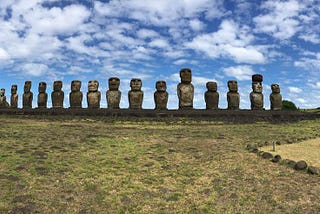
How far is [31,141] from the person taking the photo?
9.85 meters

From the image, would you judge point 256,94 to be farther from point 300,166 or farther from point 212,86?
point 300,166

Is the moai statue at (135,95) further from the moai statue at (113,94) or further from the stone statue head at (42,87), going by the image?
the stone statue head at (42,87)

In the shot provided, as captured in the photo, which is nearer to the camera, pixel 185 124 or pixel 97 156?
pixel 97 156

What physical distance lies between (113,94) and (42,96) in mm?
5983

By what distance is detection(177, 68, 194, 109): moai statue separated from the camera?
763 inches

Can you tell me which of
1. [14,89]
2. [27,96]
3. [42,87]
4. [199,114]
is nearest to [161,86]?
[199,114]

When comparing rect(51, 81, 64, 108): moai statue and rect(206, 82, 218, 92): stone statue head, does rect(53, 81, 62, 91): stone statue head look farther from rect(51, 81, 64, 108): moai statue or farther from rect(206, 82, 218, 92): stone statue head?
rect(206, 82, 218, 92): stone statue head

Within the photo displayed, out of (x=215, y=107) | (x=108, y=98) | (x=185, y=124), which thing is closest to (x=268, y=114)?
(x=215, y=107)

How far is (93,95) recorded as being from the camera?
20578 millimetres

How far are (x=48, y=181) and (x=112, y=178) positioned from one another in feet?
3.91

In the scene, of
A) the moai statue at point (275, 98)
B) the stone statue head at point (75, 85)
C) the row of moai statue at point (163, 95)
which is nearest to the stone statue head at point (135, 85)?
the row of moai statue at point (163, 95)

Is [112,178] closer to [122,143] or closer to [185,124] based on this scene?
[122,143]

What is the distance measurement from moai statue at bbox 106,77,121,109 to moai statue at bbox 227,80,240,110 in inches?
243

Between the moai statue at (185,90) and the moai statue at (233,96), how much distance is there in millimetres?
2223
